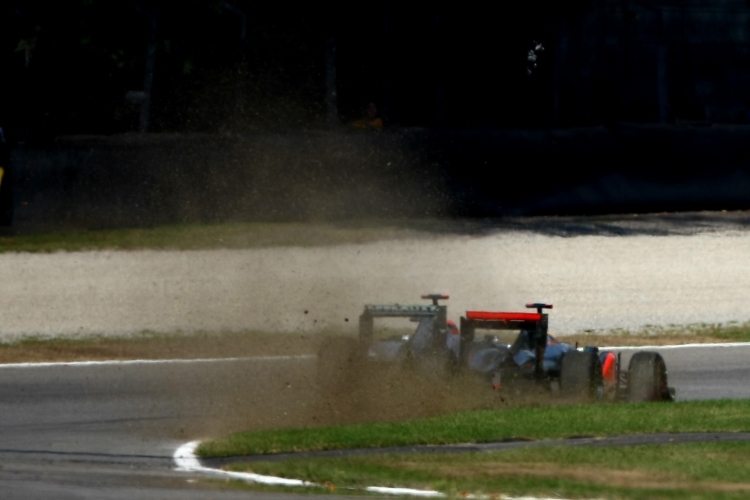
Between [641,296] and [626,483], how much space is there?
34.6ft

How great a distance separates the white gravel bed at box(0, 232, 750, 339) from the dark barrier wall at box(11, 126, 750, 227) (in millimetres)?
937

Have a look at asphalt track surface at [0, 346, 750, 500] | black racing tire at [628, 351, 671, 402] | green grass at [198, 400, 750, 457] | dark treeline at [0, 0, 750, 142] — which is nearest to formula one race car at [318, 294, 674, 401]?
black racing tire at [628, 351, 671, 402]

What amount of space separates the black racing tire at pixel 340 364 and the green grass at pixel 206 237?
8543 millimetres

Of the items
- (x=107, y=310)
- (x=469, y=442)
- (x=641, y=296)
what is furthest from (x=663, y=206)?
(x=469, y=442)

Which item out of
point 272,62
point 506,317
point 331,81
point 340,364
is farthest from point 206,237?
point 506,317

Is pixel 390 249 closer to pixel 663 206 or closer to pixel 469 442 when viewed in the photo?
pixel 663 206

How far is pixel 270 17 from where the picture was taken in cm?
2781

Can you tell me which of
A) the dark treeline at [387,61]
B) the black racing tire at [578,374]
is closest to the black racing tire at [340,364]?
the black racing tire at [578,374]

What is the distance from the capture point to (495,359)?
434 inches

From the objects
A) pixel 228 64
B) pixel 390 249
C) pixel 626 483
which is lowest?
pixel 626 483

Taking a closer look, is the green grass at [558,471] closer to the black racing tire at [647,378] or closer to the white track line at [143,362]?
the black racing tire at [647,378]

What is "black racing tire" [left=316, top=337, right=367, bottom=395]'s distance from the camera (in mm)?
11211

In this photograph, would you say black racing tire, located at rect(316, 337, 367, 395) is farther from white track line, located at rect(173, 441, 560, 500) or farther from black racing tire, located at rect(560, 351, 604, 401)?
white track line, located at rect(173, 441, 560, 500)

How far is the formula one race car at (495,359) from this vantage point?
10.9 meters
